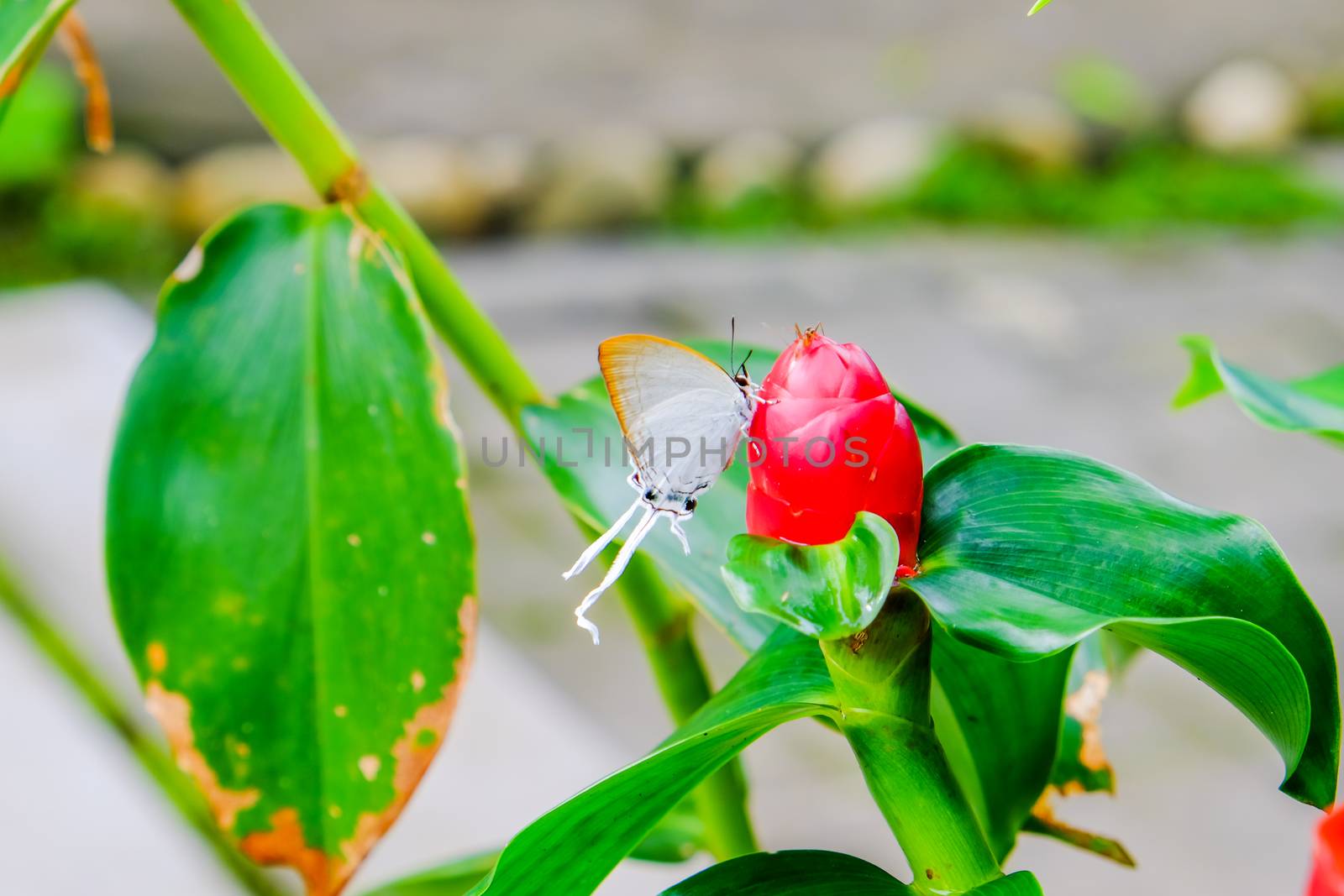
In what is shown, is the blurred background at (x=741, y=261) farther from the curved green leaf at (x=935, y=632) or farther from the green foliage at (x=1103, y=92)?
the curved green leaf at (x=935, y=632)

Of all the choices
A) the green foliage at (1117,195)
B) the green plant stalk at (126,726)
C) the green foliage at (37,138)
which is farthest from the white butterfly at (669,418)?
the green foliage at (1117,195)

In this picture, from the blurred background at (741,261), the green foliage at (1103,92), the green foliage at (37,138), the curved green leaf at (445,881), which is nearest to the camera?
the curved green leaf at (445,881)

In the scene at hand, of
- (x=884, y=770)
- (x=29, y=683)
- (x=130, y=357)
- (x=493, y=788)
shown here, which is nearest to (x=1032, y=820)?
(x=884, y=770)

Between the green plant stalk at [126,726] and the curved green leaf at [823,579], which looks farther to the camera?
the green plant stalk at [126,726]

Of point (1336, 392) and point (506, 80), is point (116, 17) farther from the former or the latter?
point (1336, 392)

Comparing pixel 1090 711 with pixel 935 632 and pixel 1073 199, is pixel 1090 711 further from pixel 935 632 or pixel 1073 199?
pixel 1073 199
